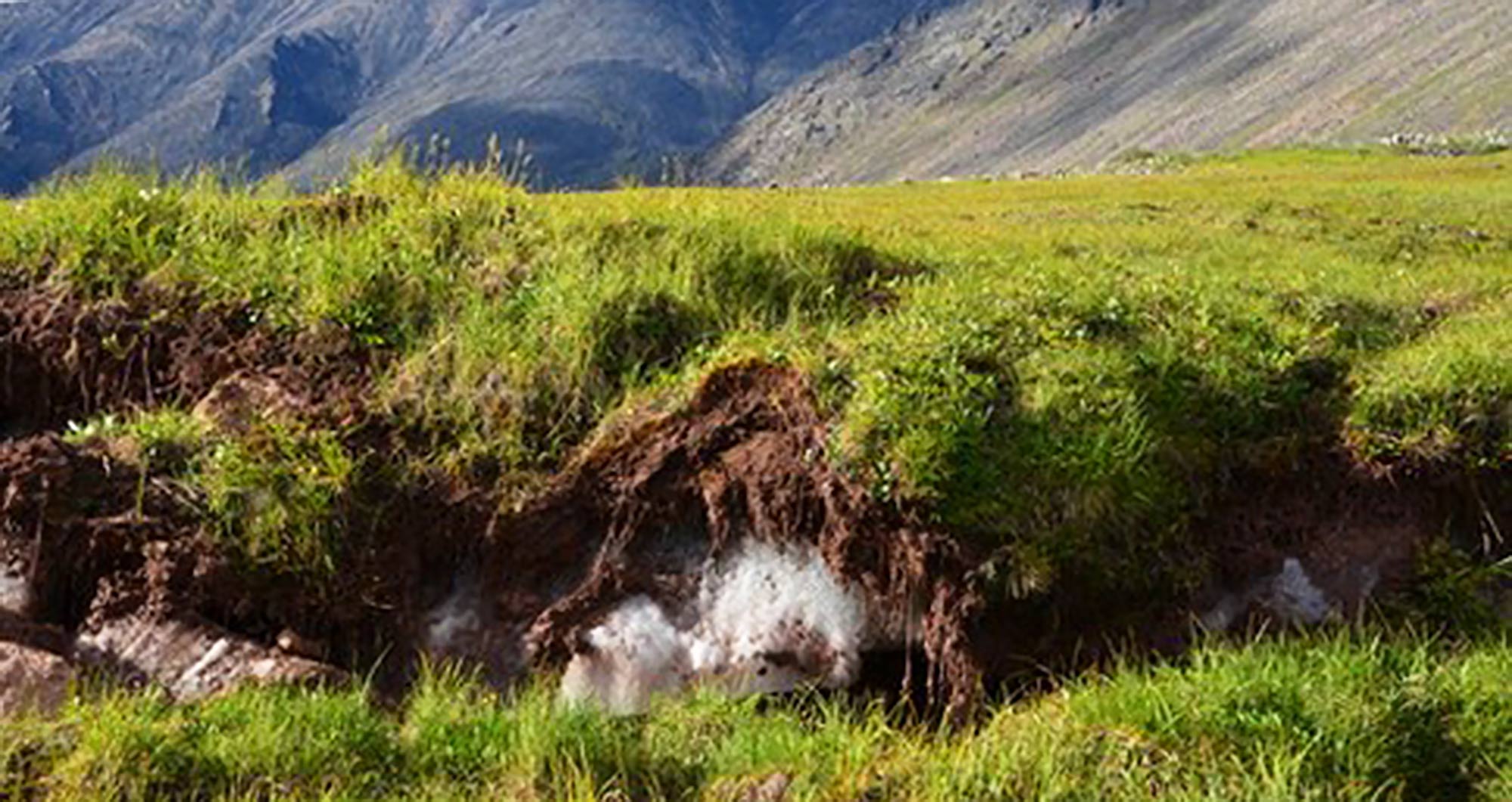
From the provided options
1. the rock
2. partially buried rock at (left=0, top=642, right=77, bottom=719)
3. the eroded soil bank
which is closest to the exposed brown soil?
the eroded soil bank

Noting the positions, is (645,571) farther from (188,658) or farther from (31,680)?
(31,680)

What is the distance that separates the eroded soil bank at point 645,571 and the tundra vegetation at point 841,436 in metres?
0.16

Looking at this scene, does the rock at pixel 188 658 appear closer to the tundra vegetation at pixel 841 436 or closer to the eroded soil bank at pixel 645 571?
the eroded soil bank at pixel 645 571

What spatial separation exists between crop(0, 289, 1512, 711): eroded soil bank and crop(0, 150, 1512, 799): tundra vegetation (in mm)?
155

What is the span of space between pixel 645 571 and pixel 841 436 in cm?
176

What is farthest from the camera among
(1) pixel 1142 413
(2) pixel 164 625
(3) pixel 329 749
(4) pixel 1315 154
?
(4) pixel 1315 154

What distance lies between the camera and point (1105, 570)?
965 cm

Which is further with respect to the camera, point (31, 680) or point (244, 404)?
point (244, 404)

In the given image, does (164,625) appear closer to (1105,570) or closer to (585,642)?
(585,642)

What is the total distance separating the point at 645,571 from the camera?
33.7 ft

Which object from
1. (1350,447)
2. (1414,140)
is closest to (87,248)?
(1350,447)

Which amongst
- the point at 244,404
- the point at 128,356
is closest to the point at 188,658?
the point at 244,404

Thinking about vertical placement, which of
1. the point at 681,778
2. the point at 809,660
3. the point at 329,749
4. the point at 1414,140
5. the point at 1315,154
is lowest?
the point at 1414,140

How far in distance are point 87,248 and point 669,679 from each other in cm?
659
